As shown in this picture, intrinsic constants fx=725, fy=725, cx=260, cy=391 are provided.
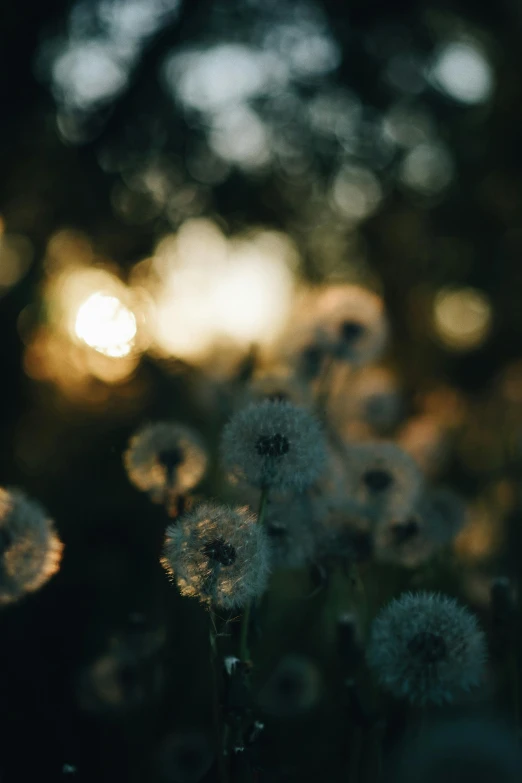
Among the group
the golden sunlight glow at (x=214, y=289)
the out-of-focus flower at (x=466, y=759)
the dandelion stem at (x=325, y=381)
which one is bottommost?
the out-of-focus flower at (x=466, y=759)

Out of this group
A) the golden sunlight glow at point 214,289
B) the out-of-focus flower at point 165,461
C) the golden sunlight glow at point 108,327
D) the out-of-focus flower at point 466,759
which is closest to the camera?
the out-of-focus flower at point 466,759

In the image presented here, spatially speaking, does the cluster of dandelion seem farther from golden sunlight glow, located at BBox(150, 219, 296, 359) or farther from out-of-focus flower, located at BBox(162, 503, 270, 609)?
golden sunlight glow, located at BBox(150, 219, 296, 359)

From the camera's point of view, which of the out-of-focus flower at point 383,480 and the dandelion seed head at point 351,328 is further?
→ the dandelion seed head at point 351,328

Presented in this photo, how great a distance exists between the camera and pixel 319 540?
214cm

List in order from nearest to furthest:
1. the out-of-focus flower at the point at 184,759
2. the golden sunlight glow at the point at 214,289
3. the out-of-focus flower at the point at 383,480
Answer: the out-of-focus flower at the point at 184,759
the out-of-focus flower at the point at 383,480
the golden sunlight glow at the point at 214,289

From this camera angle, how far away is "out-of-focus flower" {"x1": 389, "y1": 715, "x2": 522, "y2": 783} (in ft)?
4.48

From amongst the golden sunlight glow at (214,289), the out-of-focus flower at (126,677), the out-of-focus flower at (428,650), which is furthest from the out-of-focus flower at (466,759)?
the golden sunlight glow at (214,289)

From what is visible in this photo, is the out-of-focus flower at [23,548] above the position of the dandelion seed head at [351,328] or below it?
below

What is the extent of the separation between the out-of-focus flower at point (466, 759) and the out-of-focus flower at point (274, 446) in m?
0.66

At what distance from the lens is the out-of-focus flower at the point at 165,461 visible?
217cm

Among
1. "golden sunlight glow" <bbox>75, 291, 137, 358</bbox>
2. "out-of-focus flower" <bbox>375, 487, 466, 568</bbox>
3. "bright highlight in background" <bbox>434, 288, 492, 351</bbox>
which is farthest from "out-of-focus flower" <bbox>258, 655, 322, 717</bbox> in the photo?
"bright highlight in background" <bbox>434, 288, 492, 351</bbox>

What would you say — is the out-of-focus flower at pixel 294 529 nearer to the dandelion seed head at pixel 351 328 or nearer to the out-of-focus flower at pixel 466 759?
the out-of-focus flower at pixel 466 759

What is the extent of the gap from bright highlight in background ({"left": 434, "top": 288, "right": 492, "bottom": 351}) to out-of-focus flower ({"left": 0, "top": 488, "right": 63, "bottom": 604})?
5.69m

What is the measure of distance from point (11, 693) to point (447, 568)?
173 centimetres
